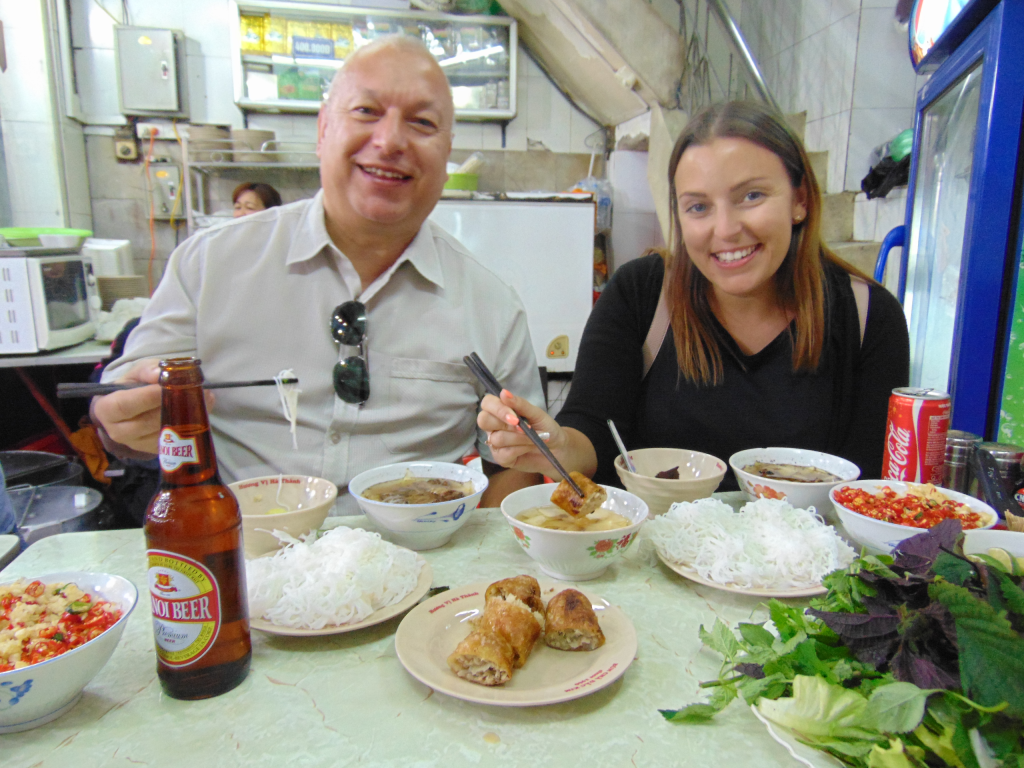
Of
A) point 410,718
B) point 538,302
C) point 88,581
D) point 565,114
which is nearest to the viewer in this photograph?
point 410,718

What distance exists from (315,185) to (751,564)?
4.58 m

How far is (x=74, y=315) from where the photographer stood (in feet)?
11.2

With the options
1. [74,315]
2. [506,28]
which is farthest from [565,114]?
[74,315]

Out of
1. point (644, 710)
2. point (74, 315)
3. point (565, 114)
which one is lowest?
point (644, 710)

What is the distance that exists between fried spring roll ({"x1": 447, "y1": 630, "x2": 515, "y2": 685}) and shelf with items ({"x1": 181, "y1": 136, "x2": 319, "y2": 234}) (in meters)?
3.97

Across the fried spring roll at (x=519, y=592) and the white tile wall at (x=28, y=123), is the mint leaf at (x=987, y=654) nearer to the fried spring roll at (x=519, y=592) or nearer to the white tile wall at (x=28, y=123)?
the fried spring roll at (x=519, y=592)

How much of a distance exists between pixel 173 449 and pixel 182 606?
176 millimetres

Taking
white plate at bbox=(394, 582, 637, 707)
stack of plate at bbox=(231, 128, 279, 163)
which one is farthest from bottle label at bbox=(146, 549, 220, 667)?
stack of plate at bbox=(231, 128, 279, 163)

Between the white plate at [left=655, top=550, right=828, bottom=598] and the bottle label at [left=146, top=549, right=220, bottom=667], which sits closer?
the bottle label at [left=146, top=549, right=220, bottom=667]

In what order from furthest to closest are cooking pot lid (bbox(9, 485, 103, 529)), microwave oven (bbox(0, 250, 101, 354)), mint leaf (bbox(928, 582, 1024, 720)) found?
1. microwave oven (bbox(0, 250, 101, 354))
2. cooking pot lid (bbox(9, 485, 103, 529))
3. mint leaf (bbox(928, 582, 1024, 720))

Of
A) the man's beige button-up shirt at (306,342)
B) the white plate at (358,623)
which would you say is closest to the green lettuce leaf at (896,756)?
the white plate at (358,623)

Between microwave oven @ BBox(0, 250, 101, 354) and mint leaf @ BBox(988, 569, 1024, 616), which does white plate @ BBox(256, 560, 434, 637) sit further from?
microwave oven @ BBox(0, 250, 101, 354)

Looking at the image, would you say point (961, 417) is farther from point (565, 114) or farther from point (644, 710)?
point (565, 114)

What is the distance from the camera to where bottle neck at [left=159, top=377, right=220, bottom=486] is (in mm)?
730
